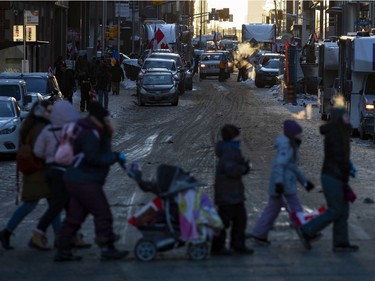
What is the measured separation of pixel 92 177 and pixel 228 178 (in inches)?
54.2

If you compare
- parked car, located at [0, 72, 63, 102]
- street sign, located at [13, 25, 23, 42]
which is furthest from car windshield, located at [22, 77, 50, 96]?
street sign, located at [13, 25, 23, 42]

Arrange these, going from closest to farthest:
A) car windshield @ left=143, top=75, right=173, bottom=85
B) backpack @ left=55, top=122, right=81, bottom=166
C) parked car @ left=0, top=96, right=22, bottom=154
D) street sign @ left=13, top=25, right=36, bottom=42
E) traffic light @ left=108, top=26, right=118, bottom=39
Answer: backpack @ left=55, top=122, right=81, bottom=166 < parked car @ left=0, top=96, right=22, bottom=154 < car windshield @ left=143, top=75, right=173, bottom=85 < street sign @ left=13, top=25, right=36, bottom=42 < traffic light @ left=108, top=26, right=118, bottom=39

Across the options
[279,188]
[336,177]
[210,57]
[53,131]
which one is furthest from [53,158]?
[210,57]

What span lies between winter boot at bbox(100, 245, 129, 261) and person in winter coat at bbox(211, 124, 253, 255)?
95 centimetres

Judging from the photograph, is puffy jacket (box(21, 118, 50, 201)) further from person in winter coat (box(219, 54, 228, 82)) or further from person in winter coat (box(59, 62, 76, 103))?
person in winter coat (box(219, 54, 228, 82))

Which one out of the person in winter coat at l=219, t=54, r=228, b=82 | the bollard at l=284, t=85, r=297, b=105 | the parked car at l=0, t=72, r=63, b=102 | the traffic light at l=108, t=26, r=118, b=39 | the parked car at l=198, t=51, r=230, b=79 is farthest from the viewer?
the parked car at l=198, t=51, r=230, b=79

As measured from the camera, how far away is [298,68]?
51938 mm

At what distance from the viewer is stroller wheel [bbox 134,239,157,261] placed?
11281 mm

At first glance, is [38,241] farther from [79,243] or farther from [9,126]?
[9,126]

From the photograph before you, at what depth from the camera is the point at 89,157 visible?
1102cm

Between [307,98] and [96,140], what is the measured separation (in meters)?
39.7

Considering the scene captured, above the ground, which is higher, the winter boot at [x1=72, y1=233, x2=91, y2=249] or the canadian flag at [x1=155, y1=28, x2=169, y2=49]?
the canadian flag at [x1=155, y1=28, x2=169, y2=49]

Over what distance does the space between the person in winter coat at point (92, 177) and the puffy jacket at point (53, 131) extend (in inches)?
24.2

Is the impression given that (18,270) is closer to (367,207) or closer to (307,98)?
(367,207)
